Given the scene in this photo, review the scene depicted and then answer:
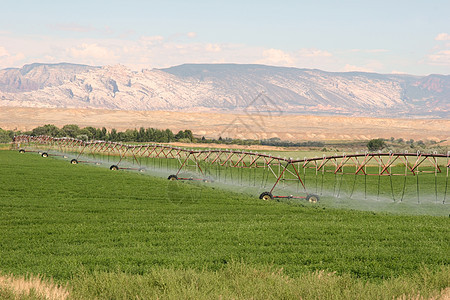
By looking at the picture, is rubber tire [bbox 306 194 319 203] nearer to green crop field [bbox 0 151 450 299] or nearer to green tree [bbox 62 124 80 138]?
green crop field [bbox 0 151 450 299]

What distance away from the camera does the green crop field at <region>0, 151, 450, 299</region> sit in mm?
15414

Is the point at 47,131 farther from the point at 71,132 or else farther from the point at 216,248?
the point at 216,248

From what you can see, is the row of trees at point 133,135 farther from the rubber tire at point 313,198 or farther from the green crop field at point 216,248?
the green crop field at point 216,248

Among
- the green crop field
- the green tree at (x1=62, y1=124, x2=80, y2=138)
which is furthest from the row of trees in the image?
the green crop field

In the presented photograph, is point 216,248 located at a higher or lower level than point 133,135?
lower

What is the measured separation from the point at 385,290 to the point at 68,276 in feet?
32.4

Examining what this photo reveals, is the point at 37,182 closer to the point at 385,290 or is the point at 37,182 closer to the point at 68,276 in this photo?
the point at 68,276

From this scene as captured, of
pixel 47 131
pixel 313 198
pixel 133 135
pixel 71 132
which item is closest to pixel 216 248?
pixel 313 198

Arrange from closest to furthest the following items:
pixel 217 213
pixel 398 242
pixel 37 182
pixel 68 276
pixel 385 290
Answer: pixel 385 290
pixel 68 276
pixel 398 242
pixel 217 213
pixel 37 182

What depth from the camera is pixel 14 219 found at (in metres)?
30.0

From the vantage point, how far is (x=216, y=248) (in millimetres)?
22516

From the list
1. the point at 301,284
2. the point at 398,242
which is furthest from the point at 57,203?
the point at 301,284

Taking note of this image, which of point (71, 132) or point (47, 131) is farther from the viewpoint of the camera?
point (47, 131)

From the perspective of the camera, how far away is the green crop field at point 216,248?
1541 centimetres
